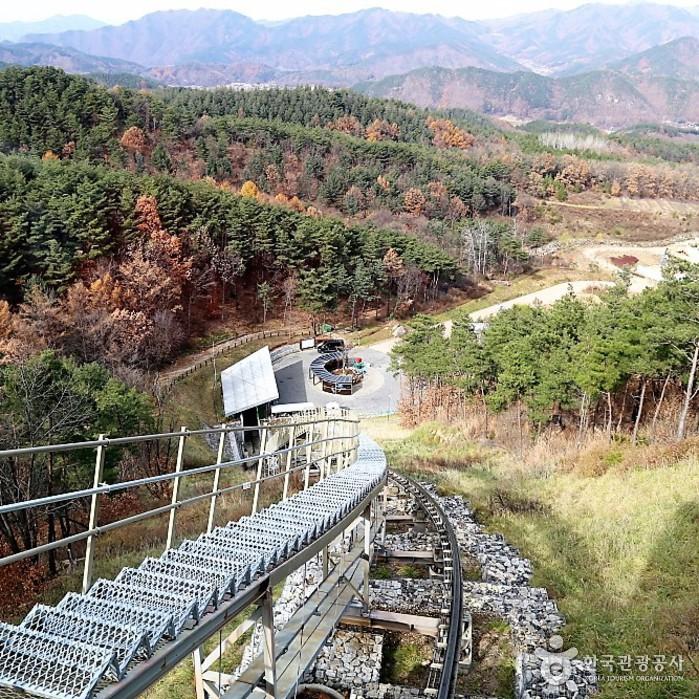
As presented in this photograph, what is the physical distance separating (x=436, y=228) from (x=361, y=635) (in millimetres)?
55499

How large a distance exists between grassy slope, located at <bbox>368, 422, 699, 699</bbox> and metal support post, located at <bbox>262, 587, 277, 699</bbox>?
11.3 ft

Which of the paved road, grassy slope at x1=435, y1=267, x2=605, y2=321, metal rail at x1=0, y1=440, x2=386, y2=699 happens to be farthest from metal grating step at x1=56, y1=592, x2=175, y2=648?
grassy slope at x1=435, y1=267, x2=605, y2=321

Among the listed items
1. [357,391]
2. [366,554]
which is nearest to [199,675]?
[366,554]

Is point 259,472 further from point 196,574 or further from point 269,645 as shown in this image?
point 196,574

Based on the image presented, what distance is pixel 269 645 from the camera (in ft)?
13.3

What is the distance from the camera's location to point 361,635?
702cm

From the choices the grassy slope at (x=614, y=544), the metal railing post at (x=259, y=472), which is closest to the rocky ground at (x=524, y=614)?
the grassy slope at (x=614, y=544)

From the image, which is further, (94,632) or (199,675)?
(199,675)

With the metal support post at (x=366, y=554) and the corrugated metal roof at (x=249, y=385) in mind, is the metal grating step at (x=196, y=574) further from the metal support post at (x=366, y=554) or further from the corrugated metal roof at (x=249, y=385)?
the corrugated metal roof at (x=249, y=385)

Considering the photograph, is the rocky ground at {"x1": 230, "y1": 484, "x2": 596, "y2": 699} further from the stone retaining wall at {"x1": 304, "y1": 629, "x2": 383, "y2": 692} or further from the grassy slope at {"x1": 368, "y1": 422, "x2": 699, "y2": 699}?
the grassy slope at {"x1": 368, "y1": 422, "x2": 699, "y2": 699}

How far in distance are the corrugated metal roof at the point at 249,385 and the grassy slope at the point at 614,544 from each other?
12.6m

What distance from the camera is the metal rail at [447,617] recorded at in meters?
5.65

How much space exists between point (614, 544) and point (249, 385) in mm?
20848

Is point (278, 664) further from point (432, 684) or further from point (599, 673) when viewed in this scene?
point (599, 673)
